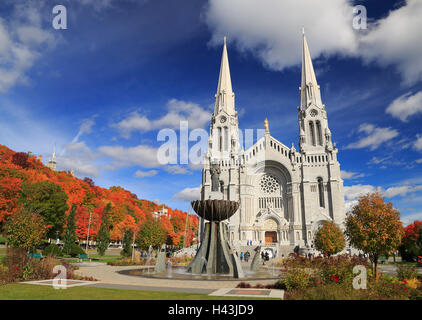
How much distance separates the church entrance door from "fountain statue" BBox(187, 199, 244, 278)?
35.7 metres


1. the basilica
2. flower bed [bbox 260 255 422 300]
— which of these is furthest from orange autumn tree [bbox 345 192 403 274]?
the basilica

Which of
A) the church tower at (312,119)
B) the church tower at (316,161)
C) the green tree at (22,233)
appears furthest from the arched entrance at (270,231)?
the green tree at (22,233)

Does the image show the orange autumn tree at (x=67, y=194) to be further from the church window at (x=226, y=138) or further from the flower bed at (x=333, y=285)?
the flower bed at (x=333, y=285)

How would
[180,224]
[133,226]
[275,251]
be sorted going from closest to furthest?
[275,251], [133,226], [180,224]

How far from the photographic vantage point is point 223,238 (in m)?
18.1

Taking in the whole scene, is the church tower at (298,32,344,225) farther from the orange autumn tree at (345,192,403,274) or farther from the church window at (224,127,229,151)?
the orange autumn tree at (345,192,403,274)

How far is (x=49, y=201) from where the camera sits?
39.4 m

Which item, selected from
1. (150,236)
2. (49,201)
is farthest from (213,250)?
(49,201)

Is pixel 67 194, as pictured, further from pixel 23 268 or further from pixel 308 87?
pixel 308 87

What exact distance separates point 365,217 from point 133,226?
52596 mm

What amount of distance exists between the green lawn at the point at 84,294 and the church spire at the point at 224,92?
5473 centimetres
